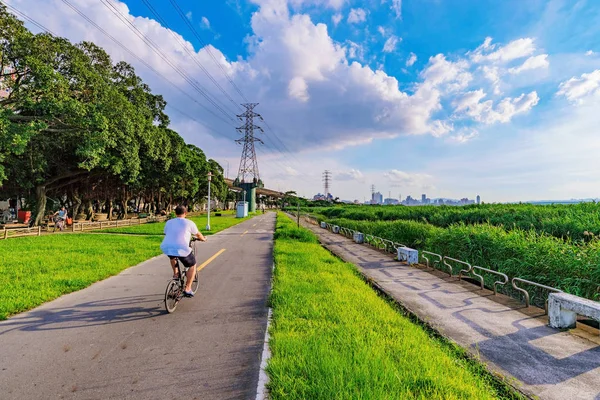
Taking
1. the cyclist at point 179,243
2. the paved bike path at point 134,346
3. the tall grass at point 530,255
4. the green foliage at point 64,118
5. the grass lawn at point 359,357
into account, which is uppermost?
the green foliage at point 64,118

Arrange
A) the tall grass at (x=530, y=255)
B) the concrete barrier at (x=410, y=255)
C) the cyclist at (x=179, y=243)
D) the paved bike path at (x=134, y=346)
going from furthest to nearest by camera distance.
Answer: the concrete barrier at (x=410, y=255), the tall grass at (x=530, y=255), the cyclist at (x=179, y=243), the paved bike path at (x=134, y=346)

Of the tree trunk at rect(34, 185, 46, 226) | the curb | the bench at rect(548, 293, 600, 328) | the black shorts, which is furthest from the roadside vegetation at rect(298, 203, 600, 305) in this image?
the tree trunk at rect(34, 185, 46, 226)

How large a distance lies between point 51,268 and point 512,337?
1081 centimetres

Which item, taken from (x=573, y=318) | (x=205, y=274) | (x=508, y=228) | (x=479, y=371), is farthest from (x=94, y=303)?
(x=508, y=228)

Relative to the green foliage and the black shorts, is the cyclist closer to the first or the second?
the black shorts

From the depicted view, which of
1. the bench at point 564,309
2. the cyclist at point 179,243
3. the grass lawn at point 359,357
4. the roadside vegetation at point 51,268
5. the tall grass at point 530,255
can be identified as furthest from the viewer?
the tall grass at point 530,255

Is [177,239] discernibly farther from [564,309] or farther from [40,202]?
[40,202]

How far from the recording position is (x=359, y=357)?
332 cm

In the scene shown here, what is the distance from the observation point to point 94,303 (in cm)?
566

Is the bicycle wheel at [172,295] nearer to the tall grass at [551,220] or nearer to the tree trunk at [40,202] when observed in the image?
the tall grass at [551,220]

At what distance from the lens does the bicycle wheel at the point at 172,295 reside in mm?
5154

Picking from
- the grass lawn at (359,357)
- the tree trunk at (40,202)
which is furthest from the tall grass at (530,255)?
the tree trunk at (40,202)

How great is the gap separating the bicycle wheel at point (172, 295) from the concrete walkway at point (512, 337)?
4415 mm

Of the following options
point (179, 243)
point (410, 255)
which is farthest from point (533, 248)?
point (179, 243)
